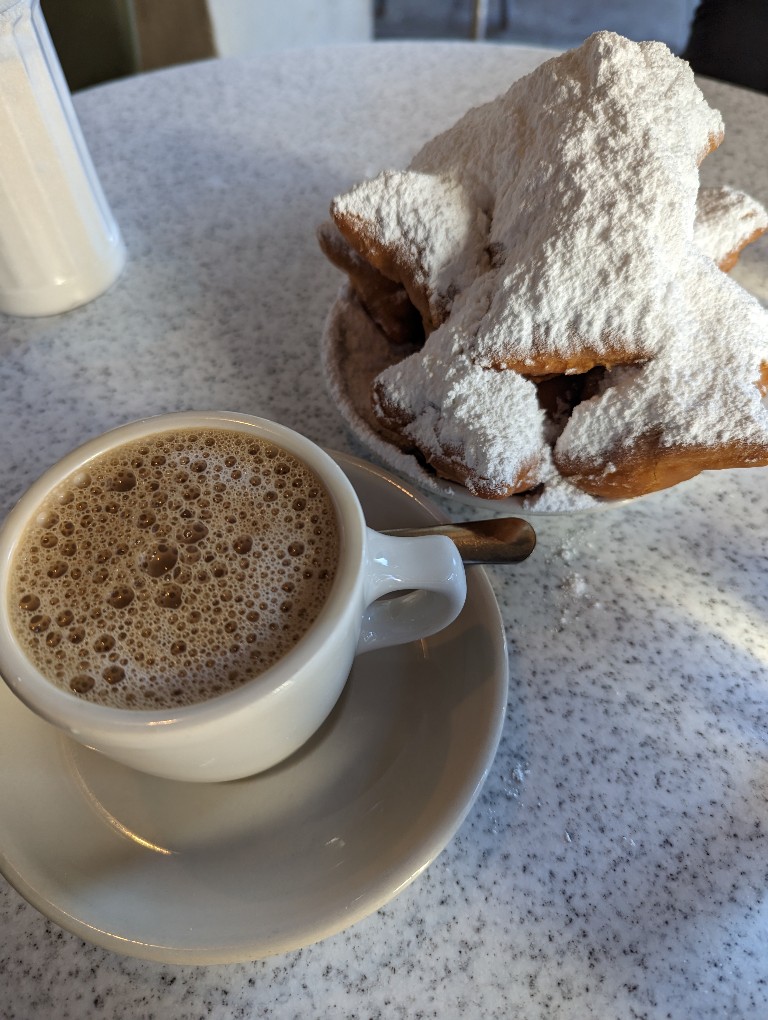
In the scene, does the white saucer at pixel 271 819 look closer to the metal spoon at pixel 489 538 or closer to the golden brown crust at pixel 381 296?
the metal spoon at pixel 489 538

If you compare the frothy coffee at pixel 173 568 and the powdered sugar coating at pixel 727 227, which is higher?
the frothy coffee at pixel 173 568

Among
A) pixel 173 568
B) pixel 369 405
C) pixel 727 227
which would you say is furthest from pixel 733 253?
pixel 173 568

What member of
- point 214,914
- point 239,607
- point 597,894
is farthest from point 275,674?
point 597,894

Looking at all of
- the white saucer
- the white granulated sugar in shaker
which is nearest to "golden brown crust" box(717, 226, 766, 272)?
the white saucer

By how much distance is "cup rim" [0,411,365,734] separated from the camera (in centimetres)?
39

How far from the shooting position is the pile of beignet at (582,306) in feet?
1.84

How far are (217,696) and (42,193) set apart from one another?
603mm

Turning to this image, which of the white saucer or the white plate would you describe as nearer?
the white saucer

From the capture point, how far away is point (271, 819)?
483mm

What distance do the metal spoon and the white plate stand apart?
2 centimetres

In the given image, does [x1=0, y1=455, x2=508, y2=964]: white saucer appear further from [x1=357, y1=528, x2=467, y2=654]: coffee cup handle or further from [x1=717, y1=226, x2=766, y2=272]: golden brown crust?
[x1=717, y1=226, x2=766, y2=272]: golden brown crust

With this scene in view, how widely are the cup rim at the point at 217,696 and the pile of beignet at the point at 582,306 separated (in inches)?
6.0

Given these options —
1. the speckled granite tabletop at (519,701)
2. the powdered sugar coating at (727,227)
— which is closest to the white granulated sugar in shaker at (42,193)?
the speckled granite tabletop at (519,701)

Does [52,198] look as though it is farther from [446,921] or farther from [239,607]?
[446,921]
